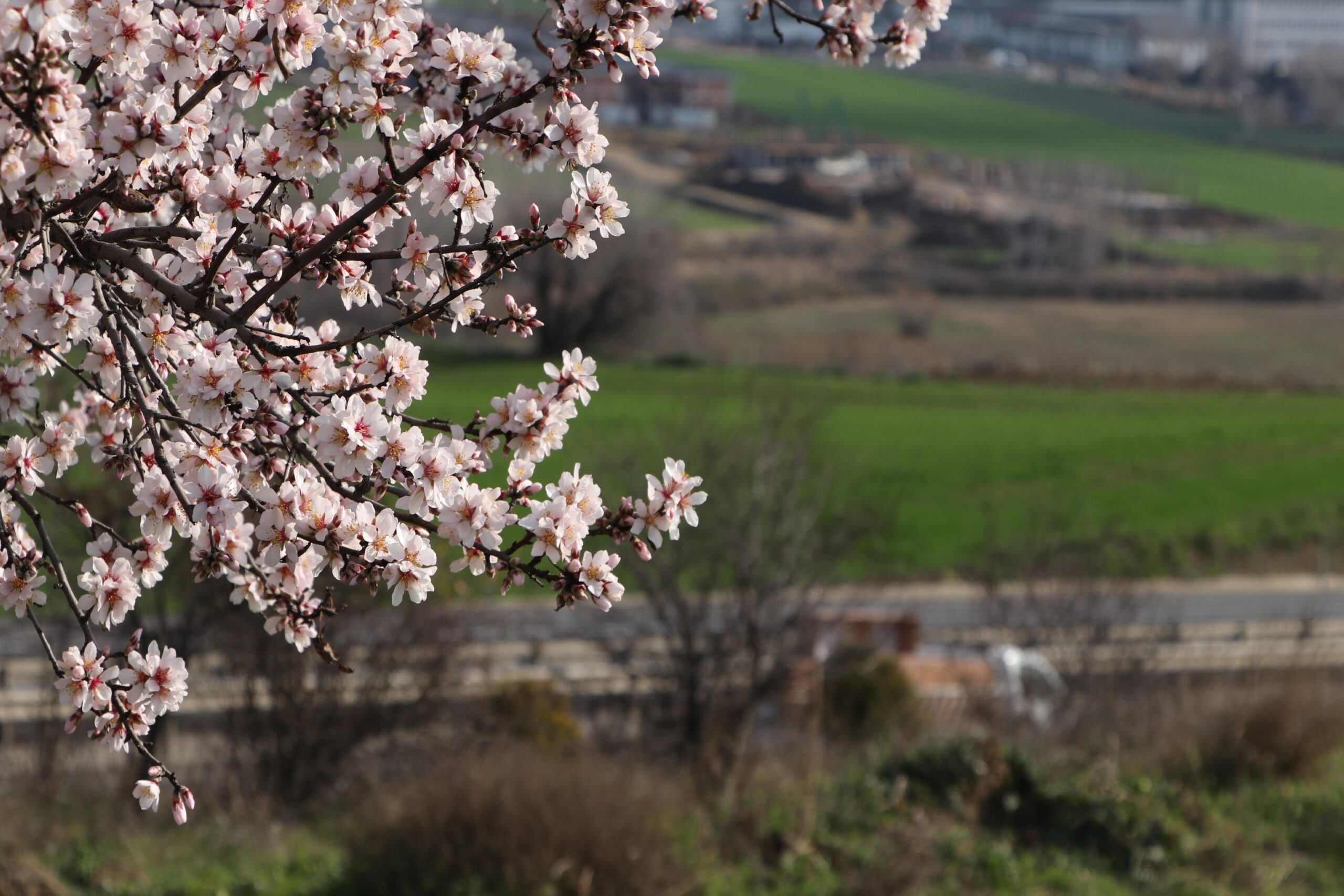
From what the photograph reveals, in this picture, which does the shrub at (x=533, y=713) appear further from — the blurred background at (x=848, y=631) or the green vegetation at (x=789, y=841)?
the green vegetation at (x=789, y=841)

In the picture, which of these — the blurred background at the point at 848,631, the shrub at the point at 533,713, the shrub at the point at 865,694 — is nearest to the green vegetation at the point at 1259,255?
the blurred background at the point at 848,631

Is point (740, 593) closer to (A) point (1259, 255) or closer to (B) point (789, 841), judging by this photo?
(B) point (789, 841)

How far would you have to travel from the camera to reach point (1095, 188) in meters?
76.1

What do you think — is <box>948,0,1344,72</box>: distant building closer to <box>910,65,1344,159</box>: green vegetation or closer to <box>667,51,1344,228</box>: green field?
<box>910,65,1344,159</box>: green vegetation

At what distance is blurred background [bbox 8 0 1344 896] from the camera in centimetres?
995

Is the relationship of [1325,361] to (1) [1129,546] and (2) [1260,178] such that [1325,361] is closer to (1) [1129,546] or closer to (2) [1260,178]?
(1) [1129,546]

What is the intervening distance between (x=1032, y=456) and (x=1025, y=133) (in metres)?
57.7

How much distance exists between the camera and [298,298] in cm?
377

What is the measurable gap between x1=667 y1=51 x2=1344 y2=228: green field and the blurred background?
28.8 ft

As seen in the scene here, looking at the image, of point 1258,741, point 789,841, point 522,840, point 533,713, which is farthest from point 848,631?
point 522,840

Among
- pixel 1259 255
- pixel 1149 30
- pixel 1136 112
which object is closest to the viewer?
pixel 1259 255

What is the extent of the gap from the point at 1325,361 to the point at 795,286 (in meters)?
18.8

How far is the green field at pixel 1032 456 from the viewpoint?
31.7 metres

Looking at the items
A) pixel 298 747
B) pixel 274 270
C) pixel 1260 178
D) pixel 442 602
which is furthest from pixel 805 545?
pixel 1260 178
